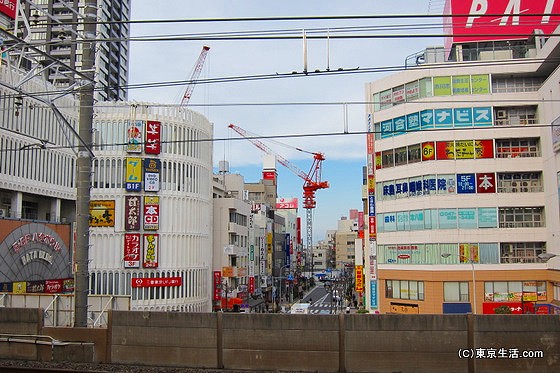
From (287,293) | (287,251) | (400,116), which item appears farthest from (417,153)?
(287,251)

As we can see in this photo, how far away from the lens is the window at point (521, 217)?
119ft

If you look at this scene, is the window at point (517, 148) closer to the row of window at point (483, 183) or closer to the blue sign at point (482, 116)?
the row of window at point (483, 183)

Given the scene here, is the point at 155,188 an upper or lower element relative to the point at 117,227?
upper

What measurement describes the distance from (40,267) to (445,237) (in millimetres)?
29436

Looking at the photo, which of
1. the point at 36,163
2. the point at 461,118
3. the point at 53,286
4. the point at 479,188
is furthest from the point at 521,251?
the point at 36,163

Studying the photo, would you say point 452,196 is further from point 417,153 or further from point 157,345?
point 157,345

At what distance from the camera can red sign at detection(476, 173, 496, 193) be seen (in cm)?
3650

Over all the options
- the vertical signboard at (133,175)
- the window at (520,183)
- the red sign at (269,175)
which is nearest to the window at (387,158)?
the window at (520,183)

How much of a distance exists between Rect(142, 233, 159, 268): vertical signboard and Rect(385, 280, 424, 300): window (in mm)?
23522

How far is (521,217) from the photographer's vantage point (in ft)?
119

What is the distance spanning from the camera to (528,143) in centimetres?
3684

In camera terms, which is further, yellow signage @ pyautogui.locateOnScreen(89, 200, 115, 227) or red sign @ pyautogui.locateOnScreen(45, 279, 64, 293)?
yellow signage @ pyautogui.locateOnScreen(89, 200, 115, 227)

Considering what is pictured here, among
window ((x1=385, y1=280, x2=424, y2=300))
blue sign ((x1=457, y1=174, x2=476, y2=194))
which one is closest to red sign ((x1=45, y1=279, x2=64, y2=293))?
window ((x1=385, y1=280, x2=424, y2=300))

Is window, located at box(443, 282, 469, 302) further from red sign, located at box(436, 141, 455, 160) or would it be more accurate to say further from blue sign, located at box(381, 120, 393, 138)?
blue sign, located at box(381, 120, 393, 138)
